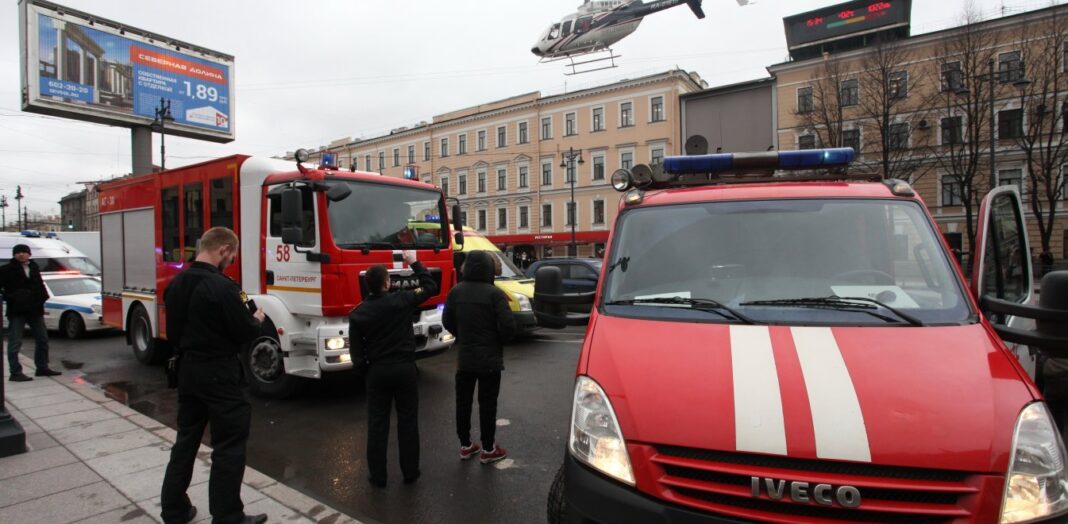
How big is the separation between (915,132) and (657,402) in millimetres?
39582

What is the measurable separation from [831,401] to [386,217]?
5682mm

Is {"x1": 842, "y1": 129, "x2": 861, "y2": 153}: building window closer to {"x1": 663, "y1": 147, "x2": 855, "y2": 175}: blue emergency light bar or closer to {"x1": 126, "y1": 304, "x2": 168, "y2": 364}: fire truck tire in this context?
{"x1": 663, "y1": 147, "x2": 855, "y2": 175}: blue emergency light bar

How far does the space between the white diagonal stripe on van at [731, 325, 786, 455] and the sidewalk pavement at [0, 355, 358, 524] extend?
2.70m

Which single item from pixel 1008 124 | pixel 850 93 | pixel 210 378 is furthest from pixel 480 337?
pixel 1008 124

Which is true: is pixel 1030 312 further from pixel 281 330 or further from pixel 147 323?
pixel 147 323

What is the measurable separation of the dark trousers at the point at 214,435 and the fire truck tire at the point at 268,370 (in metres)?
3.08

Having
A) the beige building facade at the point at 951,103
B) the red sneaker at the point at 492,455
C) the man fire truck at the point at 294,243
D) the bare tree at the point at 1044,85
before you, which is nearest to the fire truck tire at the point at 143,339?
the man fire truck at the point at 294,243

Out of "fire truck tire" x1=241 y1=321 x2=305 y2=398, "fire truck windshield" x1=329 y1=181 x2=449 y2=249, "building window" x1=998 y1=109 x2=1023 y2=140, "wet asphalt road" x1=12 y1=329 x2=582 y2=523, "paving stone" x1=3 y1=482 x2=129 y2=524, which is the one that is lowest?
"wet asphalt road" x1=12 y1=329 x2=582 y2=523

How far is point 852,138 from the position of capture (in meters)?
29.7

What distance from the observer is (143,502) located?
3723mm

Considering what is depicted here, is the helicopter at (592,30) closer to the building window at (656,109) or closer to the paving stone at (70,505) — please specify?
the building window at (656,109)

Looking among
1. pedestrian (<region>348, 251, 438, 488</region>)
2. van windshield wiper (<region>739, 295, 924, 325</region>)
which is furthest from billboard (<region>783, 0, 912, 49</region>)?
pedestrian (<region>348, 251, 438, 488</region>)

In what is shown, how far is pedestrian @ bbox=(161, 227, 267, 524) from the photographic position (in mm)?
3213

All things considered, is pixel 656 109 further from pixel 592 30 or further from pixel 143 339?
pixel 143 339
